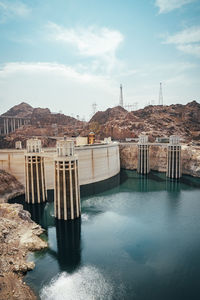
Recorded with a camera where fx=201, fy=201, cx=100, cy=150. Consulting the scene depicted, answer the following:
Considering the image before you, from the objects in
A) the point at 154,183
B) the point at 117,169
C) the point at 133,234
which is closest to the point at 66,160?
the point at 133,234

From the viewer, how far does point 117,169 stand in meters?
60.2

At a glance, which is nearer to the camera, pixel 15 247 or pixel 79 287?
pixel 79 287

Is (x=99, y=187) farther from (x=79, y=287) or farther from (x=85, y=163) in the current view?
(x=79, y=287)

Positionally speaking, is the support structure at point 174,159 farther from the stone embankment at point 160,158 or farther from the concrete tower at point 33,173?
the concrete tower at point 33,173

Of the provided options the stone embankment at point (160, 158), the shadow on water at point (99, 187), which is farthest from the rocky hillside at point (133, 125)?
the shadow on water at point (99, 187)

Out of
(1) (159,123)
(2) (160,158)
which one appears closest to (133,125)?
(1) (159,123)

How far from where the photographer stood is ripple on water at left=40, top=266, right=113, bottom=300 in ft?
52.0

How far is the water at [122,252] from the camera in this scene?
16547 mm

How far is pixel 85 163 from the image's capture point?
45688 millimetres

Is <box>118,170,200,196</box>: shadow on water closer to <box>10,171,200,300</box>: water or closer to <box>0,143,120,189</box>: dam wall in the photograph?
<box>0,143,120,189</box>: dam wall

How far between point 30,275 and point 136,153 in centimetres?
5131

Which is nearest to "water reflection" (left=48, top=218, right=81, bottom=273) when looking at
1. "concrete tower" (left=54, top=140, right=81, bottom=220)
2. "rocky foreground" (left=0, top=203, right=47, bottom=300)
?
"concrete tower" (left=54, top=140, right=81, bottom=220)

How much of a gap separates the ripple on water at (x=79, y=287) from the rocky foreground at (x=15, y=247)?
1650 mm

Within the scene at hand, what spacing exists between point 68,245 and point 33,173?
15.3 metres
